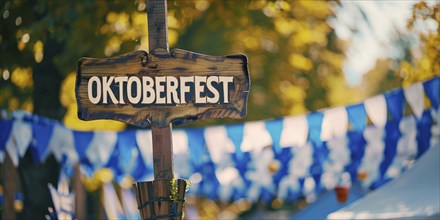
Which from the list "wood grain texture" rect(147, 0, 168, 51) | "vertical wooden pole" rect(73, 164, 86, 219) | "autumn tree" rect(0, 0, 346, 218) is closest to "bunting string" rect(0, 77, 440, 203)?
"vertical wooden pole" rect(73, 164, 86, 219)

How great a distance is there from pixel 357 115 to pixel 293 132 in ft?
3.34

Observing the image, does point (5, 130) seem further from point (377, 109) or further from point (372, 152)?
point (372, 152)

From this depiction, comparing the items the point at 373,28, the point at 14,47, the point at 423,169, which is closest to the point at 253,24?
the point at 373,28

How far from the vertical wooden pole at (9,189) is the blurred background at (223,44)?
0.47ft

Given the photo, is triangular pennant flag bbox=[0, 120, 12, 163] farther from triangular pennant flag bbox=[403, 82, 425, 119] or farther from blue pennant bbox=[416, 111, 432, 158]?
blue pennant bbox=[416, 111, 432, 158]

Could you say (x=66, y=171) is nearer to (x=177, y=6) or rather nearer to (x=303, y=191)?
(x=177, y=6)

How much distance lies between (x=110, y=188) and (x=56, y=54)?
2.43 meters

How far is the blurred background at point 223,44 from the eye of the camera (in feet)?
40.9

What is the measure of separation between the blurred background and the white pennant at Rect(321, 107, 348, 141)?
1477 mm

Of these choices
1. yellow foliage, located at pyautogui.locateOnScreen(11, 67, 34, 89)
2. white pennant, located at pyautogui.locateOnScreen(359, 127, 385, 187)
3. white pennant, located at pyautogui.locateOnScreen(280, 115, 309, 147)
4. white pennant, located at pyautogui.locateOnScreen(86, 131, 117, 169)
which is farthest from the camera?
yellow foliage, located at pyautogui.locateOnScreen(11, 67, 34, 89)

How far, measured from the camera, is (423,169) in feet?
28.6

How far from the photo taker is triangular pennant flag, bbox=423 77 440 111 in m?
11.1

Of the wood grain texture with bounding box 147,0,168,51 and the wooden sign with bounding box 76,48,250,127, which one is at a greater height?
the wood grain texture with bounding box 147,0,168,51

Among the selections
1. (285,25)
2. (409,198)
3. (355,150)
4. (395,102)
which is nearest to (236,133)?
(355,150)
